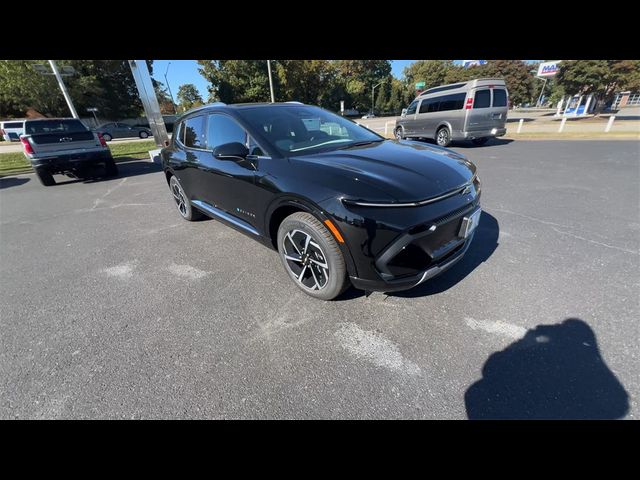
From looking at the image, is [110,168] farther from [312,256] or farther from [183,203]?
[312,256]

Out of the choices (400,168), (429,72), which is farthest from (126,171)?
(429,72)

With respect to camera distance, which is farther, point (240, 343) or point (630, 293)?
point (630, 293)

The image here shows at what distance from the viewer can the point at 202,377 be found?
6.01 feet

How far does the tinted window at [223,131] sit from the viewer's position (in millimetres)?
2766

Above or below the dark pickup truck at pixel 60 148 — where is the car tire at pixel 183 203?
below

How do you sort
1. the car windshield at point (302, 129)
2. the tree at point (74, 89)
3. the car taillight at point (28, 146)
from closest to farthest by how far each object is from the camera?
1. the car windshield at point (302, 129)
2. the car taillight at point (28, 146)
3. the tree at point (74, 89)

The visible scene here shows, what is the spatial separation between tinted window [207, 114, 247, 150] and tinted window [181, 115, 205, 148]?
0.24 meters

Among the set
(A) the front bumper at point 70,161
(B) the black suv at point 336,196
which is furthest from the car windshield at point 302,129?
(A) the front bumper at point 70,161

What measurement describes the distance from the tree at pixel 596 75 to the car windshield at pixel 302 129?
102ft

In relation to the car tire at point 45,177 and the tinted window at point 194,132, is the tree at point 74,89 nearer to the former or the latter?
the car tire at point 45,177
